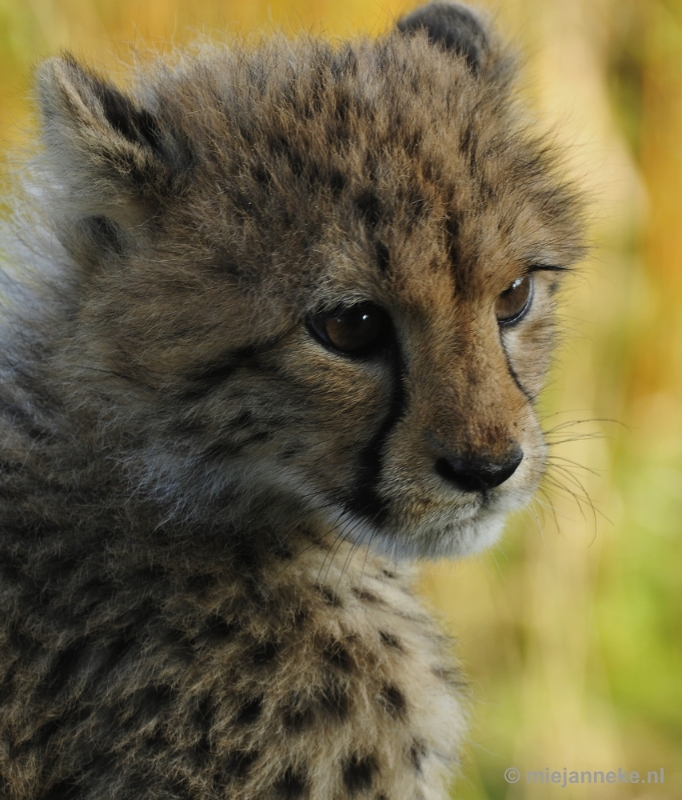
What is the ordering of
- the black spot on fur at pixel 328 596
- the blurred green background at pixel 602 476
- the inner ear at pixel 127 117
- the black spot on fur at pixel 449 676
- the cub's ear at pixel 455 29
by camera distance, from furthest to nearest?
the blurred green background at pixel 602 476 → the cub's ear at pixel 455 29 → the black spot on fur at pixel 449 676 → the black spot on fur at pixel 328 596 → the inner ear at pixel 127 117

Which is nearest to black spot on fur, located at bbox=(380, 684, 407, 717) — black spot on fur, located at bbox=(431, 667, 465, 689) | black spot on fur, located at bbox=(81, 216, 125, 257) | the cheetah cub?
the cheetah cub

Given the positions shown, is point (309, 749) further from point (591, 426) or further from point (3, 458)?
point (591, 426)

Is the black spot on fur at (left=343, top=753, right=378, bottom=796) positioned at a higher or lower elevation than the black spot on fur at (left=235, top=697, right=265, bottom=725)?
lower

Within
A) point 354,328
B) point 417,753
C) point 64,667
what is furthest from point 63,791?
point 354,328

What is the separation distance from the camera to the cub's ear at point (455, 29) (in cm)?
155

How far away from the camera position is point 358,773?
125 cm

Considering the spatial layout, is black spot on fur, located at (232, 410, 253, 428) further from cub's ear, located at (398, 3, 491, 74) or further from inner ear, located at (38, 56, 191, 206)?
cub's ear, located at (398, 3, 491, 74)

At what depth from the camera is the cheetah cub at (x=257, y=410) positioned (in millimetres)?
1152

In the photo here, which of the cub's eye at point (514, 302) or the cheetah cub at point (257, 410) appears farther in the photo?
the cub's eye at point (514, 302)

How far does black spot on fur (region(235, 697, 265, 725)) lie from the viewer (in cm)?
121

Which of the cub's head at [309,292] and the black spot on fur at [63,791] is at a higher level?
the cub's head at [309,292]

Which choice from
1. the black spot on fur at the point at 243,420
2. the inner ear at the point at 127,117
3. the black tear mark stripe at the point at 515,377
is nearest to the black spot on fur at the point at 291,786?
the black spot on fur at the point at 243,420

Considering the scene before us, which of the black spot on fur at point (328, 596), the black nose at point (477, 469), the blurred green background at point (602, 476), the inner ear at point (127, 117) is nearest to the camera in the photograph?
the black nose at point (477, 469)

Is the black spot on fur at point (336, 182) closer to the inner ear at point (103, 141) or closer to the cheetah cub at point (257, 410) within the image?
the cheetah cub at point (257, 410)
